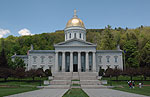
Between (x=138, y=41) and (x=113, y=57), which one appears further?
(x=138, y=41)

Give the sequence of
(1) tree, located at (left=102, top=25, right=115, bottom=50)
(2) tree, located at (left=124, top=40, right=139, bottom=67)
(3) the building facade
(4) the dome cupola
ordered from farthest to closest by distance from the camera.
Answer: (1) tree, located at (left=102, top=25, right=115, bottom=50) → (4) the dome cupola → (2) tree, located at (left=124, top=40, right=139, bottom=67) → (3) the building facade

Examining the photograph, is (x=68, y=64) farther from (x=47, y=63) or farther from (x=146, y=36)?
(x=146, y=36)

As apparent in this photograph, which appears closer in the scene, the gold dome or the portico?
the portico

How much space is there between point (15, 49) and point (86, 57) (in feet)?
134

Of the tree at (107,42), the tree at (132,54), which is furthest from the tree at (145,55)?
the tree at (107,42)

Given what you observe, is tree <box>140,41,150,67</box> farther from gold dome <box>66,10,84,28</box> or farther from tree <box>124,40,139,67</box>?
gold dome <box>66,10,84,28</box>

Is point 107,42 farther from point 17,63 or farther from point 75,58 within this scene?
point 17,63

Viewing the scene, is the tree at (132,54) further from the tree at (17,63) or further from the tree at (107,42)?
the tree at (17,63)

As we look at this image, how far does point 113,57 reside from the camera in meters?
62.2

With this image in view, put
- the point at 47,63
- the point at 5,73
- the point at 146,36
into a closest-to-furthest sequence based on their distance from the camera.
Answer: the point at 5,73 < the point at 47,63 < the point at 146,36

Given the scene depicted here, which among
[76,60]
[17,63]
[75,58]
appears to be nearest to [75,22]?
[75,58]

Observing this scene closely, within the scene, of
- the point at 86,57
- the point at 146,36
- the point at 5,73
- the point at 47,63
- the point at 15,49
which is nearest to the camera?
the point at 5,73

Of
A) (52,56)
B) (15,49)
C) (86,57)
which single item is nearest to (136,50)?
(86,57)

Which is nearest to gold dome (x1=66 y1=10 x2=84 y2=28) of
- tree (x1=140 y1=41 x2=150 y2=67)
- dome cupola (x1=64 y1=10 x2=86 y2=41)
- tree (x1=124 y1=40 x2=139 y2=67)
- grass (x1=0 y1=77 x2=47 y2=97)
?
dome cupola (x1=64 y1=10 x2=86 y2=41)
